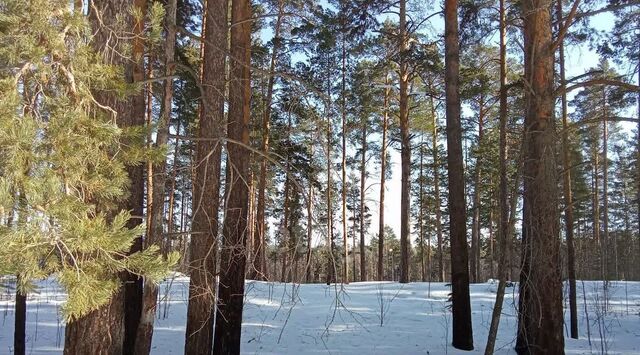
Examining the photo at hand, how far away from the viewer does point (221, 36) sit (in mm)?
6156

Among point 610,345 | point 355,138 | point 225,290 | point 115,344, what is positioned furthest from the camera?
point 355,138

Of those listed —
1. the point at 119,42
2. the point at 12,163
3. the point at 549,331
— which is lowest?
the point at 549,331

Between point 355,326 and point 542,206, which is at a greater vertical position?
point 542,206

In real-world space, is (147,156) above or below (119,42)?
below

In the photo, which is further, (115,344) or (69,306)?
(115,344)

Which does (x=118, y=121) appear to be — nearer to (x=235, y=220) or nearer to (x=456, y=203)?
(x=235, y=220)

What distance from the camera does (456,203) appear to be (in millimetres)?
8391

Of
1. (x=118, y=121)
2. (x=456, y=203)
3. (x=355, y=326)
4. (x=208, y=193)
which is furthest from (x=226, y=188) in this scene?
(x=355, y=326)

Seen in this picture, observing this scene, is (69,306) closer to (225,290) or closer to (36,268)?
(36,268)

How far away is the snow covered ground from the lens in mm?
8750

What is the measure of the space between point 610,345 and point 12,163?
10413 mm

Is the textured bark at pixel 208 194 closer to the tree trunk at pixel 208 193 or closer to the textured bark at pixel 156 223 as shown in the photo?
the tree trunk at pixel 208 193

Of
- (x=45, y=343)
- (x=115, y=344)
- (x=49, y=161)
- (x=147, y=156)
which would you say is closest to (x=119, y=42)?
(x=147, y=156)

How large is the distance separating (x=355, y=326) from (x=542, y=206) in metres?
5.97
